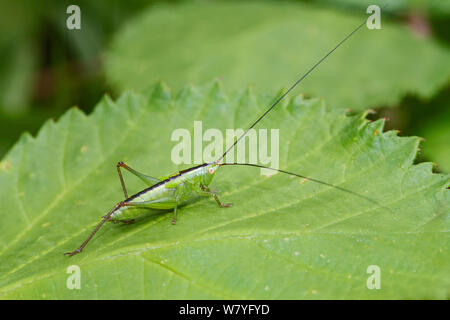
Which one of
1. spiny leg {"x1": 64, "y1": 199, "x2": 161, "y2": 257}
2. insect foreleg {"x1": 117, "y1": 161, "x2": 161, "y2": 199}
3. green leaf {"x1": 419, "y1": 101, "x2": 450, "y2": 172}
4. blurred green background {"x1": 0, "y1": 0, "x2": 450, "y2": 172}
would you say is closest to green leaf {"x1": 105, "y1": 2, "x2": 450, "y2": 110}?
blurred green background {"x1": 0, "y1": 0, "x2": 450, "y2": 172}

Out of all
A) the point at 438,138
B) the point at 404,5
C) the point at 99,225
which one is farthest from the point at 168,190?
the point at 404,5

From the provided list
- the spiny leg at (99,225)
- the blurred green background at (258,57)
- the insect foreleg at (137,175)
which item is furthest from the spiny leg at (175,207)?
the blurred green background at (258,57)

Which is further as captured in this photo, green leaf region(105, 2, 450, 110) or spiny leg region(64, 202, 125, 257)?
green leaf region(105, 2, 450, 110)

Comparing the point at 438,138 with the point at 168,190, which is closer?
the point at 168,190

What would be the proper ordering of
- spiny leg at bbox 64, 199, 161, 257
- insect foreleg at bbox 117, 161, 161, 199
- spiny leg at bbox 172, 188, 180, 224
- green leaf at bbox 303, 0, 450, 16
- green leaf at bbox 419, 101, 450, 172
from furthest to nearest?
green leaf at bbox 303, 0, 450, 16 < green leaf at bbox 419, 101, 450, 172 < insect foreleg at bbox 117, 161, 161, 199 < spiny leg at bbox 172, 188, 180, 224 < spiny leg at bbox 64, 199, 161, 257

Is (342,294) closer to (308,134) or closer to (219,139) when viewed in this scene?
(308,134)

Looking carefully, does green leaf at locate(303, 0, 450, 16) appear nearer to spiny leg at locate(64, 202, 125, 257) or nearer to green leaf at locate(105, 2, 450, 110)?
green leaf at locate(105, 2, 450, 110)

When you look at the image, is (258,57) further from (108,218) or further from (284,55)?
(108,218)
